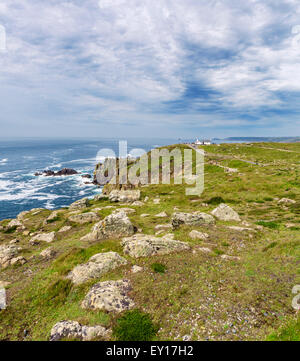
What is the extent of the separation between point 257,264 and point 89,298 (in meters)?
13.9

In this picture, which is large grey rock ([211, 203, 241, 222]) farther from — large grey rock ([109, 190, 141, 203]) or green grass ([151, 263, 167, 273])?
large grey rock ([109, 190, 141, 203])

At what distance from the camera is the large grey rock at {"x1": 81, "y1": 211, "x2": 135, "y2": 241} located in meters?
23.7

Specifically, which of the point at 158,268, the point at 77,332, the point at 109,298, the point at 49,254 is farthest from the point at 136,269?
the point at 49,254

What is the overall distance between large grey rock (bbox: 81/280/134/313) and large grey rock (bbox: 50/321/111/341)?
1426 millimetres

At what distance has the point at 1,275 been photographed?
1827 cm

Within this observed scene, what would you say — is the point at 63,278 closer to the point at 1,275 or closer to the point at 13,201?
the point at 1,275

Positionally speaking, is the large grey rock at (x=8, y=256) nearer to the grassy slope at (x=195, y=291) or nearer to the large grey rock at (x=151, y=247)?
the grassy slope at (x=195, y=291)

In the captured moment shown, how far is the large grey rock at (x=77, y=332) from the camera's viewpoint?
979 centimetres

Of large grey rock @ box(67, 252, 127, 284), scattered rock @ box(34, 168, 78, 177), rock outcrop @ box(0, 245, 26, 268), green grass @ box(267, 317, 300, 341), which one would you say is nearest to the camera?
green grass @ box(267, 317, 300, 341)

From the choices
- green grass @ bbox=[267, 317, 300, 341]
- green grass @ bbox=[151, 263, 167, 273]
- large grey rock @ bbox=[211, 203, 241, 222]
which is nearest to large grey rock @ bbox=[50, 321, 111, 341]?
green grass @ bbox=[151, 263, 167, 273]

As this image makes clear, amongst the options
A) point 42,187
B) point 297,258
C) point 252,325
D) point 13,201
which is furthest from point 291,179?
point 42,187

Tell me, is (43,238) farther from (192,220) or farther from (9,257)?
(192,220)

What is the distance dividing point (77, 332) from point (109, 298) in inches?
97.9
